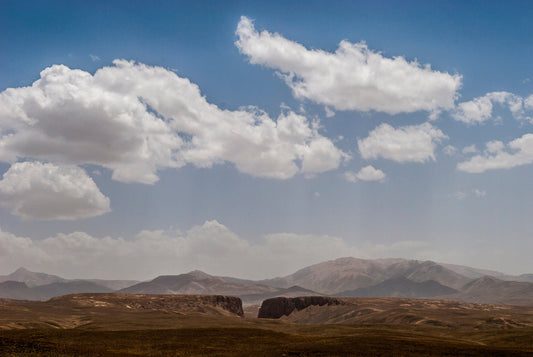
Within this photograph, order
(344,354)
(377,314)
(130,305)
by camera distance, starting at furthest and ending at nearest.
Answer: (130,305), (377,314), (344,354)

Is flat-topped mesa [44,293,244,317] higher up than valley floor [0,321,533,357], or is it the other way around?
valley floor [0,321,533,357]

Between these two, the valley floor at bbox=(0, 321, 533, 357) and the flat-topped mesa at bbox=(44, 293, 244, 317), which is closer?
the valley floor at bbox=(0, 321, 533, 357)

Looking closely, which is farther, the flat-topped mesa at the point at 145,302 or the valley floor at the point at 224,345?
the flat-topped mesa at the point at 145,302

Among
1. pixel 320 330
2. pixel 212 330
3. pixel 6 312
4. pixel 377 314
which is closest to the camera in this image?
pixel 212 330

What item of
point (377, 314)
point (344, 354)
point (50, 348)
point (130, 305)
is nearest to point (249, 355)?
point (344, 354)

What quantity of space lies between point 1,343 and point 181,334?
28.0m

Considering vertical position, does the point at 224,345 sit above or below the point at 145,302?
above

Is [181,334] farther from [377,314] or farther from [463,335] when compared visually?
[377,314]

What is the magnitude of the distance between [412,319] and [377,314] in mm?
23740

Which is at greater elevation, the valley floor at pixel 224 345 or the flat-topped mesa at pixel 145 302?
the valley floor at pixel 224 345

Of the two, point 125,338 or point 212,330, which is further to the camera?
point 212,330

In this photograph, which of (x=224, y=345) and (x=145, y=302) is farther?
(x=145, y=302)

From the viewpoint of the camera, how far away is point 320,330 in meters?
98.6

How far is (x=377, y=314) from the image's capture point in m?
154
